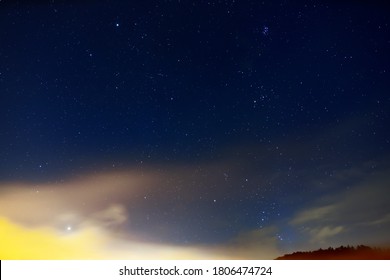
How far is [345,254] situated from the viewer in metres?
3.80

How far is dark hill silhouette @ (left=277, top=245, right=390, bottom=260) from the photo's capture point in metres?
3.67

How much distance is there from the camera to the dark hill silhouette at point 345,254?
3674 millimetres

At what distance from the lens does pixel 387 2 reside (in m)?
3.96

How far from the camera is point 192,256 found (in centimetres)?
407
